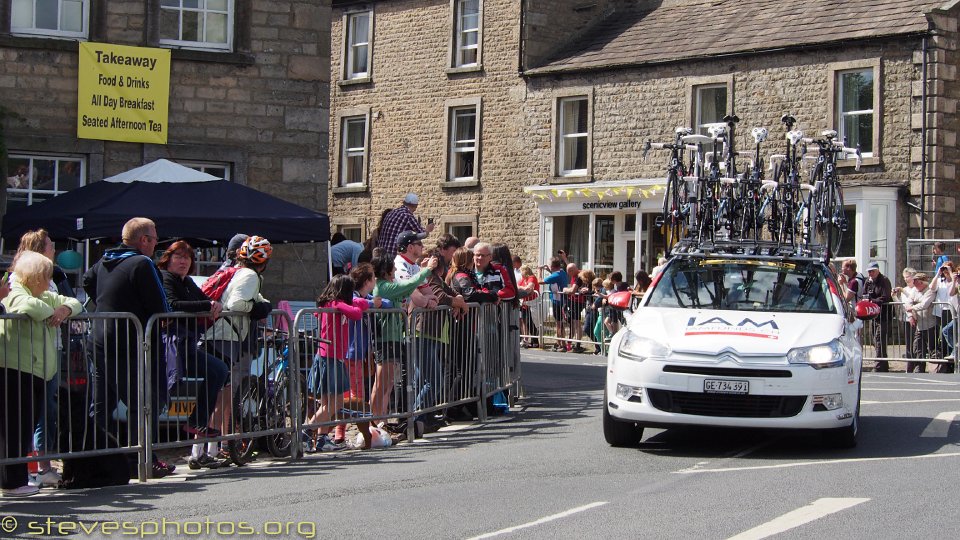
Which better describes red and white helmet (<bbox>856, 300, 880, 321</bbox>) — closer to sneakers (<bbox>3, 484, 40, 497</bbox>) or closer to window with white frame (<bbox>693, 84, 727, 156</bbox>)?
sneakers (<bbox>3, 484, 40, 497</bbox>)

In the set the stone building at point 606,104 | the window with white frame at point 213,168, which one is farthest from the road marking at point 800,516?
the stone building at point 606,104

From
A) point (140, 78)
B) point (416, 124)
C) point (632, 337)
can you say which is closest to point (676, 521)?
point (632, 337)

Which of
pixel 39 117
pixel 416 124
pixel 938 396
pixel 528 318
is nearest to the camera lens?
pixel 938 396

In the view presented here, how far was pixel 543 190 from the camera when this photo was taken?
119ft

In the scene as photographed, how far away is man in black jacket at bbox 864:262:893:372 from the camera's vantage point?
23406 mm

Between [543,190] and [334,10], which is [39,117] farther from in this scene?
[334,10]

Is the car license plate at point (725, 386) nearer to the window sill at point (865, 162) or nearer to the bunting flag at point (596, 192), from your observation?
the window sill at point (865, 162)

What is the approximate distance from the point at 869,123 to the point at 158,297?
22.7 meters

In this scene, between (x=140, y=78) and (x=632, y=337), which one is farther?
(x=140, y=78)

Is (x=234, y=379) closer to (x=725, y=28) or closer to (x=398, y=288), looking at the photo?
(x=398, y=288)

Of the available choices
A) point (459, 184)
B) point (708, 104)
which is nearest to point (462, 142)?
point (459, 184)

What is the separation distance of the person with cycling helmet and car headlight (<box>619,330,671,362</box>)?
2876 mm

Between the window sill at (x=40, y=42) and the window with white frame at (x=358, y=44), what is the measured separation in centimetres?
2171

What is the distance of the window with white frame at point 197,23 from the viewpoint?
66.0 ft
